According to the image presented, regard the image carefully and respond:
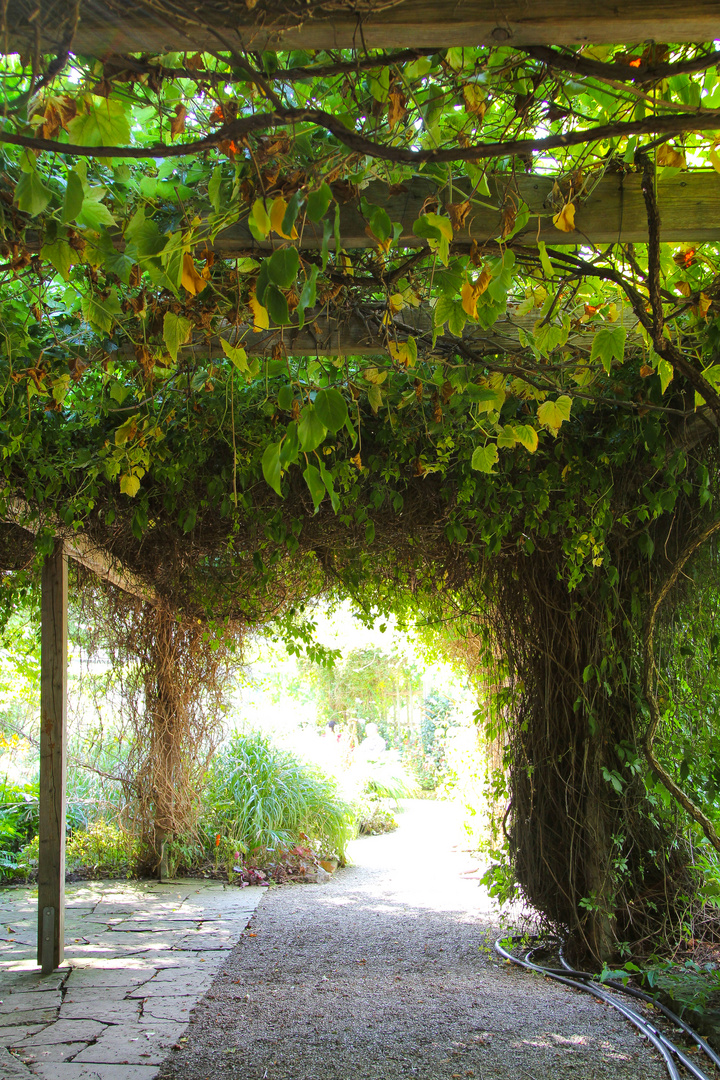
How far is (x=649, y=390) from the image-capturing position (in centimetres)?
283

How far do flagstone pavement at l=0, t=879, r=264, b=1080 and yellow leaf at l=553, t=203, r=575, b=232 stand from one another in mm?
2734

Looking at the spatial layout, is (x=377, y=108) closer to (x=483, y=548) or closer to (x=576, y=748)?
(x=483, y=548)

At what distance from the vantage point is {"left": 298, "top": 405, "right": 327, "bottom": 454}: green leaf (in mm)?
1031

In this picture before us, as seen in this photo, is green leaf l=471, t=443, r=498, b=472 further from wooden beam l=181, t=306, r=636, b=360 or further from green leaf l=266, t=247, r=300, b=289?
green leaf l=266, t=247, r=300, b=289

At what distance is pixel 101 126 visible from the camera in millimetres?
1202

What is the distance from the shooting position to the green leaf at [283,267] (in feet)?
3.36

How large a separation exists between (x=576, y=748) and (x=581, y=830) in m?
0.36

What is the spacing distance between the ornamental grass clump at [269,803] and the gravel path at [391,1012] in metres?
1.43

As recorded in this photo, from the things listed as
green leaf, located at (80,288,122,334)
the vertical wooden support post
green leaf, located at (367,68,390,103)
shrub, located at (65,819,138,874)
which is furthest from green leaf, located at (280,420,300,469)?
shrub, located at (65,819,138,874)

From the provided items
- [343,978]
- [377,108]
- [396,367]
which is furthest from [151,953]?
[377,108]

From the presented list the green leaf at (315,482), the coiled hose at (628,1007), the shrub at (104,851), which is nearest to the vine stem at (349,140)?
the green leaf at (315,482)

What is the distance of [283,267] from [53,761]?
3.39 metres

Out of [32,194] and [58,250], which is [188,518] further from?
[32,194]

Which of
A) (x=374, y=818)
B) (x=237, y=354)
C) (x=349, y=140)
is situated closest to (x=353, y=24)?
(x=349, y=140)
